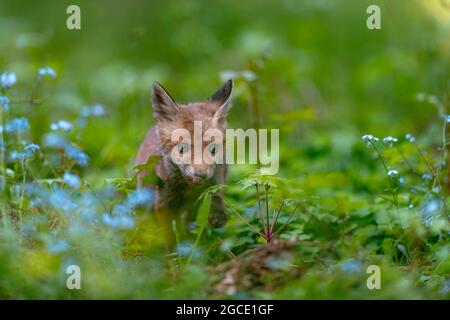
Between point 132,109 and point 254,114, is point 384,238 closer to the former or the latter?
point 254,114

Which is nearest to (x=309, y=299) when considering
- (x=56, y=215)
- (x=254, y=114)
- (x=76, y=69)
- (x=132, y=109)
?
(x=56, y=215)

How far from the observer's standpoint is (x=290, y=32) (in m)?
12.1

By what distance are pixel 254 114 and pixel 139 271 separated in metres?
3.87

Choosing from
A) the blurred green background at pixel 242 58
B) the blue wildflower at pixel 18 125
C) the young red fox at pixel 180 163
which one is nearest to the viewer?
the young red fox at pixel 180 163

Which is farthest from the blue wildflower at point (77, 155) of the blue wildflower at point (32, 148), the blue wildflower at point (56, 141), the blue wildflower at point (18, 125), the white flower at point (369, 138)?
the white flower at point (369, 138)

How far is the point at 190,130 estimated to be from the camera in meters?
5.82

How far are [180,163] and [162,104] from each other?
495mm

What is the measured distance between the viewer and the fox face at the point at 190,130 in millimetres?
5645

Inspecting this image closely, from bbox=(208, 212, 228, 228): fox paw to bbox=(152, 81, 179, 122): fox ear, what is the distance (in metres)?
0.79

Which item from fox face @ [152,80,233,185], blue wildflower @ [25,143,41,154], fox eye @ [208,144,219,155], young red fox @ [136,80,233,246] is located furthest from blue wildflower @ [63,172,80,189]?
fox eye @ [208,144,219,155]

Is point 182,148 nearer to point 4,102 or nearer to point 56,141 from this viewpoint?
point 56,141

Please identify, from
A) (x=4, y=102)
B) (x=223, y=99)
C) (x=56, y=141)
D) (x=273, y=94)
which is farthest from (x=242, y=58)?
(x=4, y=102)

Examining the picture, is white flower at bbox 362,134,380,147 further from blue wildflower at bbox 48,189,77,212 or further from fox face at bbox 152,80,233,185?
blue wildflower at bbox 48,189,77,212

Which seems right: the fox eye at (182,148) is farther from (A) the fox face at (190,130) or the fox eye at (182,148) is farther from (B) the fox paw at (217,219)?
(B) the fox paw at (217,219)
